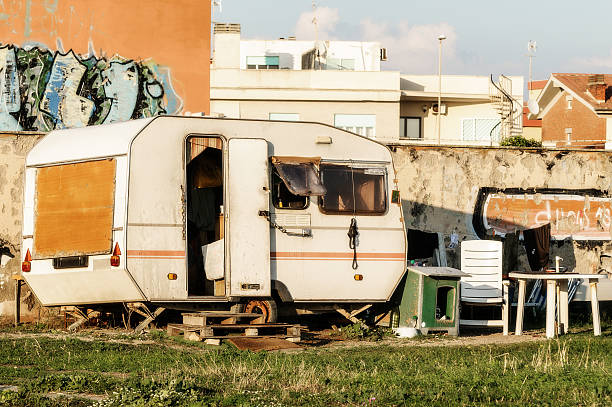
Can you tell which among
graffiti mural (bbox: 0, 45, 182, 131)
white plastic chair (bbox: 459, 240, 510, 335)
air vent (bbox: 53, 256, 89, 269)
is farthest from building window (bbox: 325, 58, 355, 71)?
air vent (bbox: 53, 256, 89, 269)

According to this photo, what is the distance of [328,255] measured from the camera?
1498 cm

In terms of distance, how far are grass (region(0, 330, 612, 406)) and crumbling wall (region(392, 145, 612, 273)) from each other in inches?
204

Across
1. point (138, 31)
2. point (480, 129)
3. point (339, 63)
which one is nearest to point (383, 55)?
point (339, 63)

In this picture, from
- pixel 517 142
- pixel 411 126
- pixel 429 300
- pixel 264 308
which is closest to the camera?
pixel 264 308

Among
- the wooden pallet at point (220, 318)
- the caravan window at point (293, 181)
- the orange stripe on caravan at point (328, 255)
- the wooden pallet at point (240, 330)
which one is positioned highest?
the caravan window at point (293, 181)

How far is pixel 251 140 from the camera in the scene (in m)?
14.8

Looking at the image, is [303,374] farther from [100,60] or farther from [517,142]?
[517,142]

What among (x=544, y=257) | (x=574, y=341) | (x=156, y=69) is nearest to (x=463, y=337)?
(x=574, y=341)

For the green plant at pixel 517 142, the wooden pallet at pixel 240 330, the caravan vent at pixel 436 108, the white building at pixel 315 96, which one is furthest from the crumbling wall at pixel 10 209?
the caravan vent at pixel 436 108

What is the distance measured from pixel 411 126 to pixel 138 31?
640 inches

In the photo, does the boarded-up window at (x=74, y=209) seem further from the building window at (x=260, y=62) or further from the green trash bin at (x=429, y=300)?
the building window at (x=260, y=62)

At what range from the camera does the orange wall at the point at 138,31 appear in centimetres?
3531

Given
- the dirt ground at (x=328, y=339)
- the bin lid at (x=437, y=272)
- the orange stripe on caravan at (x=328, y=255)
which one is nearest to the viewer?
the dirt ground at (x=328, y=339)

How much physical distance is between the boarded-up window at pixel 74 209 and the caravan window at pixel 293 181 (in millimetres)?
2401
